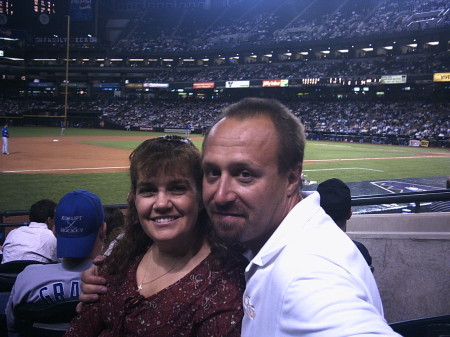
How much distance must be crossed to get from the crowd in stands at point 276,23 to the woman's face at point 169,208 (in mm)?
51744

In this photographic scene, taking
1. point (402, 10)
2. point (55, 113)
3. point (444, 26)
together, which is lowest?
point (55, 113)

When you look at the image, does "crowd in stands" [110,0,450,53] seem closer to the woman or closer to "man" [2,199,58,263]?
"man" [2,199,58,263]

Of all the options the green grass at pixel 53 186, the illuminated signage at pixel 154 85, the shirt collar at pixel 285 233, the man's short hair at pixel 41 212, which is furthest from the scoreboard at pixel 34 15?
the shirt collar at pixel 285 233

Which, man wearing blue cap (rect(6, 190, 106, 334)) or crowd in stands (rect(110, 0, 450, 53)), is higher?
crowd in stands (rect(110, 0, 450, 53))

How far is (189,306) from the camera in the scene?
1.72 m

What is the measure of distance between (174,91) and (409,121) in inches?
1623

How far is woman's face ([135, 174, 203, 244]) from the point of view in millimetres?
1913

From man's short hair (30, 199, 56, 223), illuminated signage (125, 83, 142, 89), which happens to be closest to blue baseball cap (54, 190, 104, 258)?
man's short hair (30, 199, 56, 223)

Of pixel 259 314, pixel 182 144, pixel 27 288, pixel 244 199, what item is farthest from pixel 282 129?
pixel 27 288

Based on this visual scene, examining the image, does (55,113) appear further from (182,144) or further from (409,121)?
(182,144)

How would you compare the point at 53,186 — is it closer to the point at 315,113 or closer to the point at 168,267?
the point at 168,267

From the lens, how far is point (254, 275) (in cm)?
147

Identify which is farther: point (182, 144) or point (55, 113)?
point (55, 113)

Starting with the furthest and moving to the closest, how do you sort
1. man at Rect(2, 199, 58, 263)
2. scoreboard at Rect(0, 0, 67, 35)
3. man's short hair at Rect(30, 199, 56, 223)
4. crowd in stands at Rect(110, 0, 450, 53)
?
scoreboard at Rect(0, 0, 67, 35) → crowd in stands at Rect(110, 0, 450, 53) → man's short hair at Rect(30, 199, 56, 223) → man at Rect(2, 199, 58, 263)
